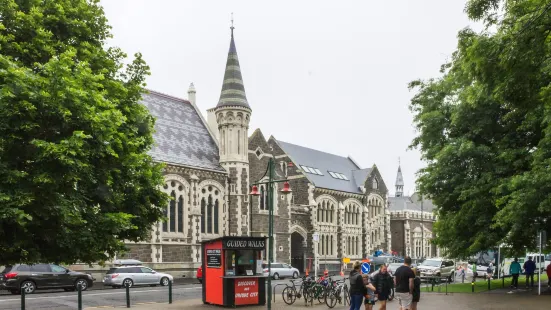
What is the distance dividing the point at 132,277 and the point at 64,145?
1949cm

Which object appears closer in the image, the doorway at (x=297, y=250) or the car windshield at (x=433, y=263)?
the car windshield at (x=433, y=263)

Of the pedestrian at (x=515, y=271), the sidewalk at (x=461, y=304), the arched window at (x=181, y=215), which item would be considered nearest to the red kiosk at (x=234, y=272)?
Result: the sidewalk at (x=461, y=304)

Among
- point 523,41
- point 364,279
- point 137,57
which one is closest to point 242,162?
point 137,57

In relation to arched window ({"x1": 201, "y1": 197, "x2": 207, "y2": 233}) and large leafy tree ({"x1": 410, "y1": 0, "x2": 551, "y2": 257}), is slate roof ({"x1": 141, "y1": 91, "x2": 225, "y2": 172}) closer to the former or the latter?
arched window ({"x1": 201, "y1": 197, "x2": 207, "y2": 233})

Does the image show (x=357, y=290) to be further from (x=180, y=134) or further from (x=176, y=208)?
(x=180, y=134)

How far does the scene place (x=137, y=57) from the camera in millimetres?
19031

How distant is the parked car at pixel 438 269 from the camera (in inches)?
1497

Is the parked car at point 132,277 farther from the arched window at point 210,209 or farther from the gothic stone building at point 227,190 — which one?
the arched window at point 210,209

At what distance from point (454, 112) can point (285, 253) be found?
87.5 ft

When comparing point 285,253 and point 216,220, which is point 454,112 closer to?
point 216,220

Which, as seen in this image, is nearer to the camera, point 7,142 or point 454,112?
point 7,142

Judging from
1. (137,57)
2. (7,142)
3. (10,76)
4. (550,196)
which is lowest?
(550,196)

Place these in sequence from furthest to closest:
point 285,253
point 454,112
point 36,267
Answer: point 285,253 → point 36,267 → point 454,112

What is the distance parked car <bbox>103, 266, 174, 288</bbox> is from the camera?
29766 mm
